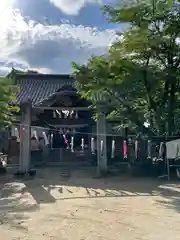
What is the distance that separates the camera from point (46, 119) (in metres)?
17.7

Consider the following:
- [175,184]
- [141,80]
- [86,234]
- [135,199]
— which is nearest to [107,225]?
[86,234]

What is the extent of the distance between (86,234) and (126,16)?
875 cm

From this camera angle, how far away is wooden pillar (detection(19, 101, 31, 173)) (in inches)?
536

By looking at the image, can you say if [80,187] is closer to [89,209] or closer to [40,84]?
[89,209]

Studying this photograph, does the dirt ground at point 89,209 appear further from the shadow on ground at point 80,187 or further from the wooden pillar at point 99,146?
the wooden pillar at point 99,146

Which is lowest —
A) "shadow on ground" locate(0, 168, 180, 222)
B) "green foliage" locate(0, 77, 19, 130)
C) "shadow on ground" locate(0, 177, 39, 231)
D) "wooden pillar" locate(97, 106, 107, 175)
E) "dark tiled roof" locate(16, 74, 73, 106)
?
"shadow on ground" locate(0, 177, 39, 231)

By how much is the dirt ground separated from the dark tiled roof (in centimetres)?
801

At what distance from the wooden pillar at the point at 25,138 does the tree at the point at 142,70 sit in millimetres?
2690

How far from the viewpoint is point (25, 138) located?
45.1ft

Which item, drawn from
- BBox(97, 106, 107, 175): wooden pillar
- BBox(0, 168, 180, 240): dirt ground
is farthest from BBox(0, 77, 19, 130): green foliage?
BBox(97, 106, 107, 175): wooden pillar

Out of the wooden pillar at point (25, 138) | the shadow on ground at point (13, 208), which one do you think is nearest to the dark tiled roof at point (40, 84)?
the wooden pillar at point (25, 138)

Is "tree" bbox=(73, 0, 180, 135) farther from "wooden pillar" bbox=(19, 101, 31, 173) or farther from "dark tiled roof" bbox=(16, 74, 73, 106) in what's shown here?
"dark tiled roof" bbox=(16, 74, 73, 106)

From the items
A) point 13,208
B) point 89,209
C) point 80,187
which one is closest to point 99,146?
point 80,187

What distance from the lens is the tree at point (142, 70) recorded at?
37.7 feet
